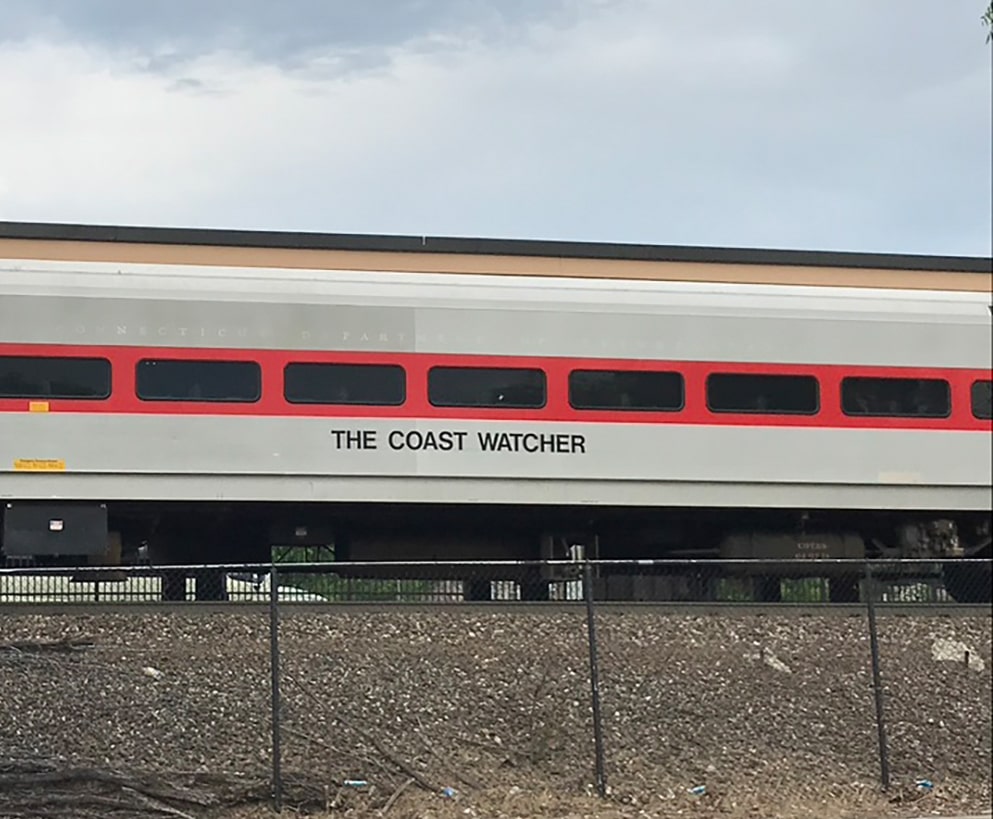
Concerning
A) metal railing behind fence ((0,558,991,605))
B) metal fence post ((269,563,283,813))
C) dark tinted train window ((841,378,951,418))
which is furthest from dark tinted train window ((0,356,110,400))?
dark tinted train window ((841,378,951,418))

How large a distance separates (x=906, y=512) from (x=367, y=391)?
6.28m

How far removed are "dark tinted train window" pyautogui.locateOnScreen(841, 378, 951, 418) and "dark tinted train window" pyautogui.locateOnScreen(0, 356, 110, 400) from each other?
25.6 ft

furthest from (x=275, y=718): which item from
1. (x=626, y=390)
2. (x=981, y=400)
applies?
(x=981, y=400)

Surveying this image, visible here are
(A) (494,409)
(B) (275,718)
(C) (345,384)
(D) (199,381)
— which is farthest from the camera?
(A) (494,409)

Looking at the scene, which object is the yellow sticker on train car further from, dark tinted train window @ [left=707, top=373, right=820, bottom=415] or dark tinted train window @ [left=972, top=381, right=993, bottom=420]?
dark tinted train window @ [left=972, top=381, right=993, bottom=420]

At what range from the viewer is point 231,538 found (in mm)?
15805

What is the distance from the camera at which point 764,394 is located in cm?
1524

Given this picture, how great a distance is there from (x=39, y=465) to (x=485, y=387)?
14.7 ft

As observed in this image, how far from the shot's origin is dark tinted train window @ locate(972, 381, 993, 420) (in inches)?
621

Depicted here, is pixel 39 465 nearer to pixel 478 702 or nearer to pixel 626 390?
pixel 478 702

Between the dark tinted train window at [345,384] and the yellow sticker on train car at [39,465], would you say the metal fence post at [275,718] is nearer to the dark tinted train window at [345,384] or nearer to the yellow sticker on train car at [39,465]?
the dark tinted train window at [345,384]

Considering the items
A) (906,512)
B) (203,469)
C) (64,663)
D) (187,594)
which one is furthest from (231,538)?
(906,512)

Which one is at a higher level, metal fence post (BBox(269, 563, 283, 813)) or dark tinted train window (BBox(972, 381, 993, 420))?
dark tinted train window (BBox(972, 381, 993, 420))

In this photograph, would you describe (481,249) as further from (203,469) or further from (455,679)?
(455,679)
